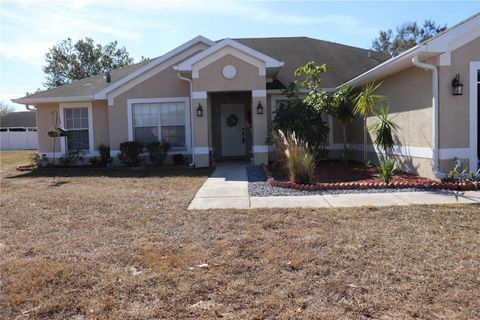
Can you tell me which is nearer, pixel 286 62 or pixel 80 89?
pixel 80 89

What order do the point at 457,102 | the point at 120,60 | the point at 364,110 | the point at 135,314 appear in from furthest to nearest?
the point at 120,60 → the point at 364,110 → the point at 457,102 → the point at 135,314

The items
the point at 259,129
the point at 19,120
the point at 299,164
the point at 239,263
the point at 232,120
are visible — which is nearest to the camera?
the point at 239,263

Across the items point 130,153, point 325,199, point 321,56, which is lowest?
point 325,199

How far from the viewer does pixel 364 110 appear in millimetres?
11031

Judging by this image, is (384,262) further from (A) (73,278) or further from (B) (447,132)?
(B) (447,132)

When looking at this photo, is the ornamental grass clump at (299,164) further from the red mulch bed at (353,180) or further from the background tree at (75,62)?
the background tree at (75,62)

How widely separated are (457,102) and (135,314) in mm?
8445

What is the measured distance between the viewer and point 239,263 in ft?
15.1

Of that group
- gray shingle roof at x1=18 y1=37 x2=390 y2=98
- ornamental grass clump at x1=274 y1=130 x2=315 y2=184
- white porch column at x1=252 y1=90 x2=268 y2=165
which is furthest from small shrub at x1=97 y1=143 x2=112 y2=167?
ornamental grass clump at x1=274 y1=130 x2=315 y2=184

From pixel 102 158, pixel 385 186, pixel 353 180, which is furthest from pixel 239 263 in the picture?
pixel 102 158

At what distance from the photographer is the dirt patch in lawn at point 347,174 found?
9.82 metres

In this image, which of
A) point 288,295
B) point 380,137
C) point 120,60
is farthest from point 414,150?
point 120,60

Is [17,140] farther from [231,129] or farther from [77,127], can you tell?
[231,129]

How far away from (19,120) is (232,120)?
3666 cm
